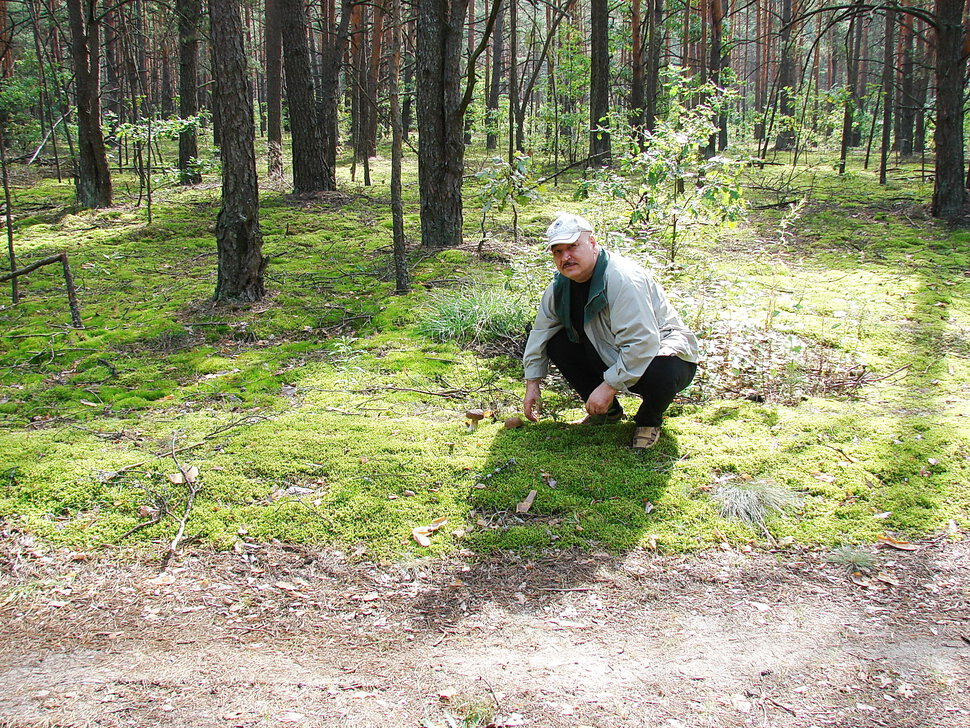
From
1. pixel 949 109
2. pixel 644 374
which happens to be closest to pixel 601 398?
pixel 644 374

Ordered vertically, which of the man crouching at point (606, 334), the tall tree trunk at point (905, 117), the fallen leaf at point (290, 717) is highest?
the tall tree trunk at point (905, 117)

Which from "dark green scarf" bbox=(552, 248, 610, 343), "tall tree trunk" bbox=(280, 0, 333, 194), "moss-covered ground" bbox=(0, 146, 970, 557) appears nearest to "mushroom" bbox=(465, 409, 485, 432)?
"moss-covered ground" bbox=(0, 146, 970, 557)

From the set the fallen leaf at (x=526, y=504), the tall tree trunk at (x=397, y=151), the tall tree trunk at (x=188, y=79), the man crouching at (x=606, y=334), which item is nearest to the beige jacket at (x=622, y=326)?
the man crouching at (x=606, y=334)

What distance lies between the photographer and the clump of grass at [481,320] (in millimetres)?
6012

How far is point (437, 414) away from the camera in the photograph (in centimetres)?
479

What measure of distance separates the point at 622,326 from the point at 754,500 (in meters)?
1.15

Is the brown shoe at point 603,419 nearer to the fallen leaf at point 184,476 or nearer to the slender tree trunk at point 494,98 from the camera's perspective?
the fallen leaf at point 184,476

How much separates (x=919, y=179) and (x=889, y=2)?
7101 mm

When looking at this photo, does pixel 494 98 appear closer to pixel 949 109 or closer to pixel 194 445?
pixel 949 109

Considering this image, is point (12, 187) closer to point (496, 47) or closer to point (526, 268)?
point (526, 268)

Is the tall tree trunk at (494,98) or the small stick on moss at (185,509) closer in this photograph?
the small stick on moss at (185,509)

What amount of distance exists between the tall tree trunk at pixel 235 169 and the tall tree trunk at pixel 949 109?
9.23m

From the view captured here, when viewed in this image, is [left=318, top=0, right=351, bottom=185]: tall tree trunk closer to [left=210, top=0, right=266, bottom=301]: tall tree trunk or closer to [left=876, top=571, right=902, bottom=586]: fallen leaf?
[left=210, top=0, right=266, bottom=301]: tall tree trunk

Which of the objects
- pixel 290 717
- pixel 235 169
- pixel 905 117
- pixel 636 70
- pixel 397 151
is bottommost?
pixel 290 717
